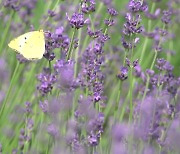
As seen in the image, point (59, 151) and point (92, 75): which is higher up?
point (92, 75)

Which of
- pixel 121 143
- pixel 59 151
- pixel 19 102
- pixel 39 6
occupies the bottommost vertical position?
pixel 59 151

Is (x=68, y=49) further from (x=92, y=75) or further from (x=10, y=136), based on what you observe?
(x=10, y=136)

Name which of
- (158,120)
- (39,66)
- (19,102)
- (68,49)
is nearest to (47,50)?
(68,49)

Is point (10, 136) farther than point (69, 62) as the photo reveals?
Yes

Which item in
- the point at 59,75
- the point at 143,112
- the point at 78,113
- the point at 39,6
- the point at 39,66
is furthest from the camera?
the point at 39,6

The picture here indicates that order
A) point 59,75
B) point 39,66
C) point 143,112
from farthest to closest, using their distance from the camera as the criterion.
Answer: point 39,66, point 143,112, point 59,75

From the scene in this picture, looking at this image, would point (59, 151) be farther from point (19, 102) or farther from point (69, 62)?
point (19, 102)
